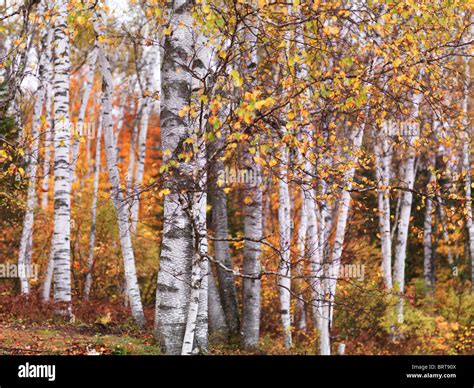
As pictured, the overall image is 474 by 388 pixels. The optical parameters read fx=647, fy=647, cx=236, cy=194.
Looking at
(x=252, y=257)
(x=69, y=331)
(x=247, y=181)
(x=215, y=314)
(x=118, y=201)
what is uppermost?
(x=247, y=181)

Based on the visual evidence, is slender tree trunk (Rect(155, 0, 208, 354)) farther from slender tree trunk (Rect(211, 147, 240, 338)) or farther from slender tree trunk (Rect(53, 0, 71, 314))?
slender tree trunk (Rect(211, 147, 240, 338))

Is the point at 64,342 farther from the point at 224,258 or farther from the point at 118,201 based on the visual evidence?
the point at 224,258

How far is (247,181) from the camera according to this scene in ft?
47.0

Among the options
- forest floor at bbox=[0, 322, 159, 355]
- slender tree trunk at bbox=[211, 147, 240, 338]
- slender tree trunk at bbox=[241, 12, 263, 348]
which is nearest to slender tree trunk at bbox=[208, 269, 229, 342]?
slender tree trunk at bbox=[211, 147, 240, 338]

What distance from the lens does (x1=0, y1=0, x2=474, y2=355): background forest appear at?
29.5 ft

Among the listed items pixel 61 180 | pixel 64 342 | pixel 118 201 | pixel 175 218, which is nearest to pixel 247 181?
pixel 118 201

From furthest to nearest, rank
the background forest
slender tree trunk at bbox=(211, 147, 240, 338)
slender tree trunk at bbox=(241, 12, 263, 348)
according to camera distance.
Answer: slender tree trunk at bbox=(211, 147, 240, 338)
slender tree trunk at bbox=(241, 12, 263, 348)
the background forest

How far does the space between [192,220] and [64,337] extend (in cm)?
459

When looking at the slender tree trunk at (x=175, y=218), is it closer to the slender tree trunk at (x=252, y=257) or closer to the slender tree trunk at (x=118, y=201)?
the slender tree trunk at (x=252, y=257)

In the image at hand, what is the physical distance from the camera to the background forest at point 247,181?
8.99 meters

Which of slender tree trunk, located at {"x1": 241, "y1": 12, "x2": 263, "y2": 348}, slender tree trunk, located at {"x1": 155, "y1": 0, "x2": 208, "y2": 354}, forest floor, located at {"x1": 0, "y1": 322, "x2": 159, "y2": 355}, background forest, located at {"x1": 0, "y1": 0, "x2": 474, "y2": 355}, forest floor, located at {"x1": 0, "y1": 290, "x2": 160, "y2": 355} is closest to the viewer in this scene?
background forest, located at {"x1": 0, "y1": 0, "x2": 474, "y2": 355}

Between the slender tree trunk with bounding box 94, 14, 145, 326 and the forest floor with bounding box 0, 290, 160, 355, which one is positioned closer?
Answer: the forest floor with bounding box 0, 290, 160, 355

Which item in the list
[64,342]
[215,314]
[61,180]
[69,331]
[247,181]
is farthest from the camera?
[215,314]
